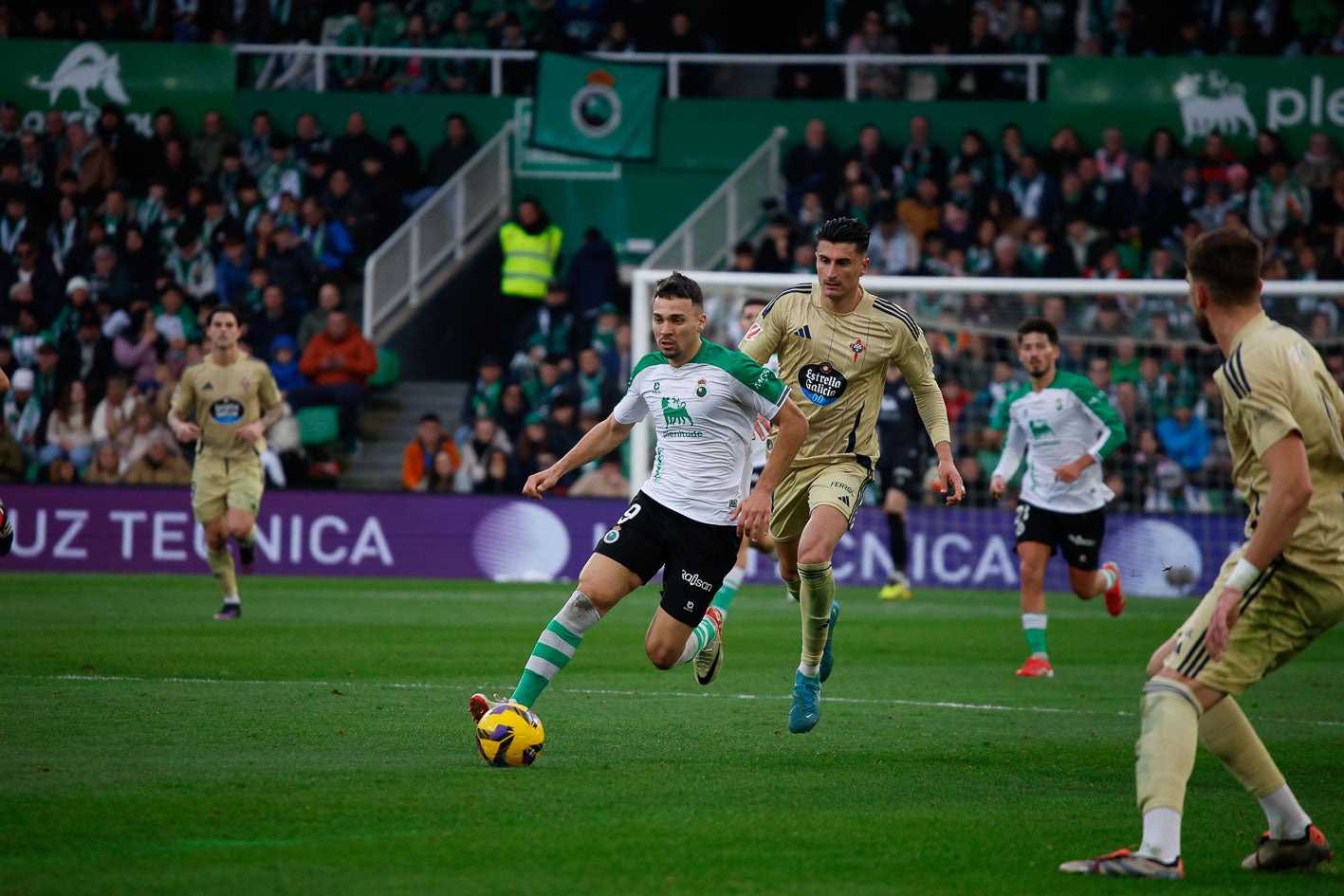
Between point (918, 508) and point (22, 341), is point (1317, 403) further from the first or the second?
point (22, 341)

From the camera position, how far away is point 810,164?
2370 cm

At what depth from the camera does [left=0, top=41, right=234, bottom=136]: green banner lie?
25.2 meters

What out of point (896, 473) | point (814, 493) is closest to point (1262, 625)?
point (814, 493)

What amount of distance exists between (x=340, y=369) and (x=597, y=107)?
5.86 m

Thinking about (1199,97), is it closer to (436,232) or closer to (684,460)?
(436,232)

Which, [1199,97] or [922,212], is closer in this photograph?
[922,212]

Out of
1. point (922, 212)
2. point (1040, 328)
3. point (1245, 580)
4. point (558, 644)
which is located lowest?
point (922, 212)

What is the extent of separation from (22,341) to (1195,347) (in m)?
15.8

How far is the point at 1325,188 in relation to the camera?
2234cm

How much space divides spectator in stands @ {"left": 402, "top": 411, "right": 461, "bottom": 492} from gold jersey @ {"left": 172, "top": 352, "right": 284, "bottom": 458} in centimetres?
611

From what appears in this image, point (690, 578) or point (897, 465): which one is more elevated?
point (690, 578)

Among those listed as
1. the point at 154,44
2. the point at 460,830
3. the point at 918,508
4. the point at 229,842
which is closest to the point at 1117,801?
the point at 460,830

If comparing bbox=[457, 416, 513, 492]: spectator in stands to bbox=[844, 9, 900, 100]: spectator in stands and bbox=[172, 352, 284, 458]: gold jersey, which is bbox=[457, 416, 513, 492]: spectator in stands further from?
bbox=[844, 9, 900, 100]: spectator in stands

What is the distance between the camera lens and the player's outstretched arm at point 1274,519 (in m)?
4.91
